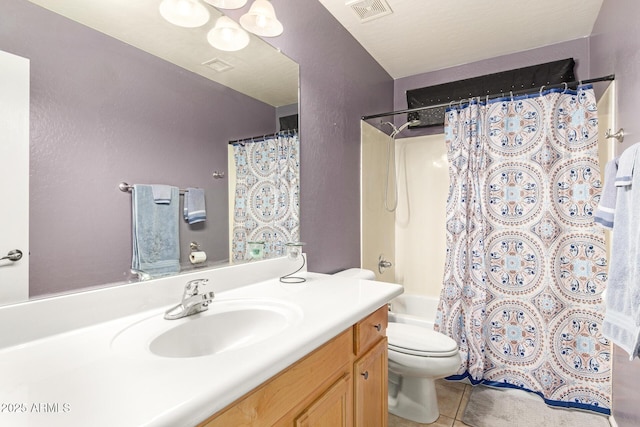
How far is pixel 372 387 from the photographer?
1.23 metres

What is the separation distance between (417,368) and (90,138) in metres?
1.73

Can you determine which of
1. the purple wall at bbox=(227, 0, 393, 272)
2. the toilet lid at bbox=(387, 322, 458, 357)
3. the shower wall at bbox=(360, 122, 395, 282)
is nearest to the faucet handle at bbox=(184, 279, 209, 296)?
the purple wall at bbox=(227, 0, 393, 272)

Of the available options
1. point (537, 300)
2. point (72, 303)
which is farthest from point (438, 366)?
point (72, 303)

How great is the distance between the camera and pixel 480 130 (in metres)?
2.08

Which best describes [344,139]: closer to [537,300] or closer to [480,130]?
[480,130]

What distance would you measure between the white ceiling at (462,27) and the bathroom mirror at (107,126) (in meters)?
1.22

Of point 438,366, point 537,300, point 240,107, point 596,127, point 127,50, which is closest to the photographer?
point 127,50

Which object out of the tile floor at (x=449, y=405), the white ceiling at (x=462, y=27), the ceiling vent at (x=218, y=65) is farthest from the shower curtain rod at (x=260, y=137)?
the tile floor at (x=449, y=405)

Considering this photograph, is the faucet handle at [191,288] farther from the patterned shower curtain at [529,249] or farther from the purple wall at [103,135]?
the patterned shower curtain at [529,249]

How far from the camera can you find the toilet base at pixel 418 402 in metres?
1.75

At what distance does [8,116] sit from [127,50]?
0.39 m

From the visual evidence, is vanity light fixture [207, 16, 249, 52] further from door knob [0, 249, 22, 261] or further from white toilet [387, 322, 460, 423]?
white toilet [387, 322, 460, 423]

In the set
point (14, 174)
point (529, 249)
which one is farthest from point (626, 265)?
point (14, 174)

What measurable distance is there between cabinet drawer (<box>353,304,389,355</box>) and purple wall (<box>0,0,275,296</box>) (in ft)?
2.21
